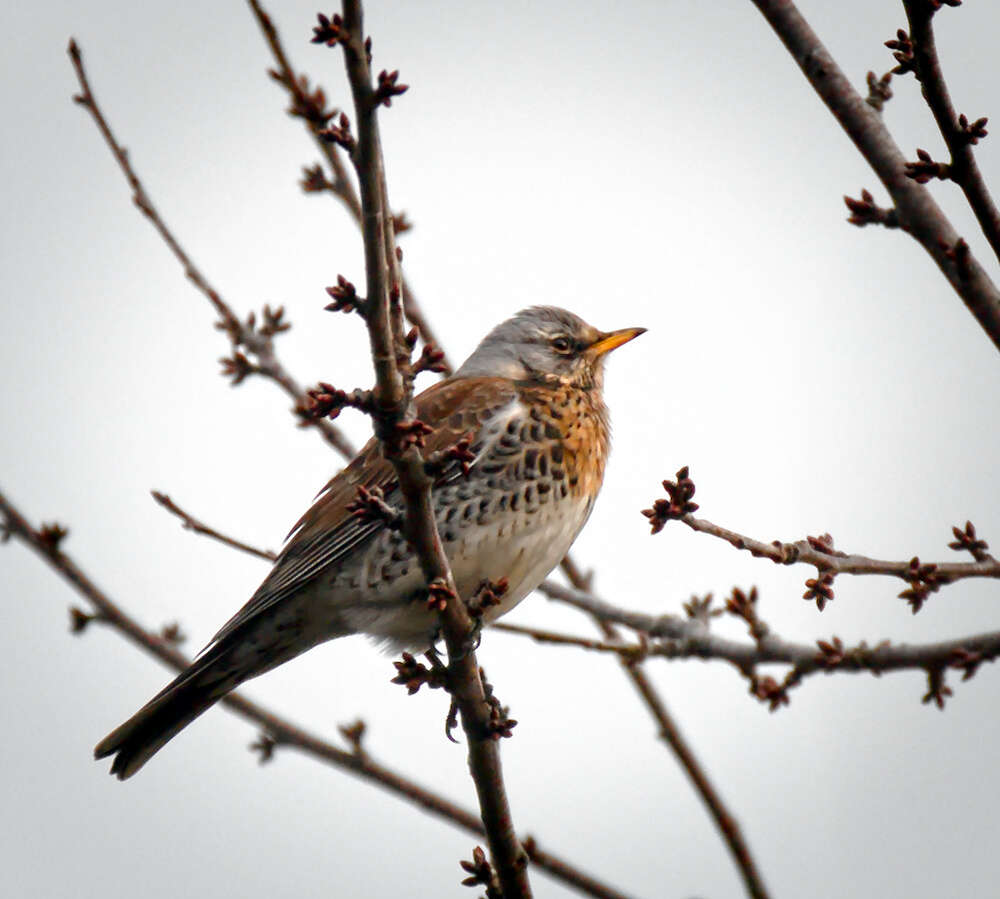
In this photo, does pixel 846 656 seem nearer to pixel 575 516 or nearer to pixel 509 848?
pixel 509 848

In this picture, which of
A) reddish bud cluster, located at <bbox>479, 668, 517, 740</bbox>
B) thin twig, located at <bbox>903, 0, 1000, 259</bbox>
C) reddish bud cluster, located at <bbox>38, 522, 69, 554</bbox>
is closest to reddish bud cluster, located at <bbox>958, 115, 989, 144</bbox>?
thin twig, located at <bbox>903, 0, 1000, 259</bbox>

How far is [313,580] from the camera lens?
18.4ft

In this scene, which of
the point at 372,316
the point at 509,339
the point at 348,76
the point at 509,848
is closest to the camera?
the point at 348,76

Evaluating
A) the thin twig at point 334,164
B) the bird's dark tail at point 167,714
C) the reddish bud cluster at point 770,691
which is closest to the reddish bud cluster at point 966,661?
the reddish bud cluster at point 770,691

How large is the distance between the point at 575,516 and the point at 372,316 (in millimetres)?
2602

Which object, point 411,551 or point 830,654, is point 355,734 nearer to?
point 411,551

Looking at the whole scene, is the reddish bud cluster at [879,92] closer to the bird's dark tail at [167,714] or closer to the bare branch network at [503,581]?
the bare branch network at [503,581]

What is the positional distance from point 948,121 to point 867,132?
0.43 m

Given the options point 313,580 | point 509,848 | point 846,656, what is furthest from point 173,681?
point 846,656

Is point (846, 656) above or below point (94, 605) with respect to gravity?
below

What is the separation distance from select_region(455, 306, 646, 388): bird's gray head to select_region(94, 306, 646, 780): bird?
42 cm

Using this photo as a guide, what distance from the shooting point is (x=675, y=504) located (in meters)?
3.45

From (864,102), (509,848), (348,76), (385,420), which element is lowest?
(509,848)

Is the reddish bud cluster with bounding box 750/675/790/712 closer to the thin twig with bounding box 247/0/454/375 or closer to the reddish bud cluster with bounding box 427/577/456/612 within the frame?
the reddish bud cluster with bounding box 427/577/456/612
